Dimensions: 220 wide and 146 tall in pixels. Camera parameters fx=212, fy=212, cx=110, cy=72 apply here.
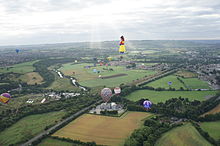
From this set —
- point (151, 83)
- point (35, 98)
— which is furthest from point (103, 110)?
point (151, 83)

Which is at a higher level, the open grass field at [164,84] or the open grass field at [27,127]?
the open grass field at [164,84]

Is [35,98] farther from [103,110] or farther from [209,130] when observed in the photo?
[209,130]

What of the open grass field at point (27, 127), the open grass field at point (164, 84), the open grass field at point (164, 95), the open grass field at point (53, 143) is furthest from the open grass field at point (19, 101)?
the open grass field at point (164, 84)

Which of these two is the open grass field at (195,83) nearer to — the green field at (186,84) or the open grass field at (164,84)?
the green field at (186,84)

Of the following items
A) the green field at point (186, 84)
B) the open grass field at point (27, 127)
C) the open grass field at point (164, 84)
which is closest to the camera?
the open grass field at point (27, 127)

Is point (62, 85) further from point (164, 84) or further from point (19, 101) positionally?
point (164, 84)

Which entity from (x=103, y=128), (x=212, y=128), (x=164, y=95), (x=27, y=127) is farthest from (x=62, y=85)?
(x=212, y=128)
